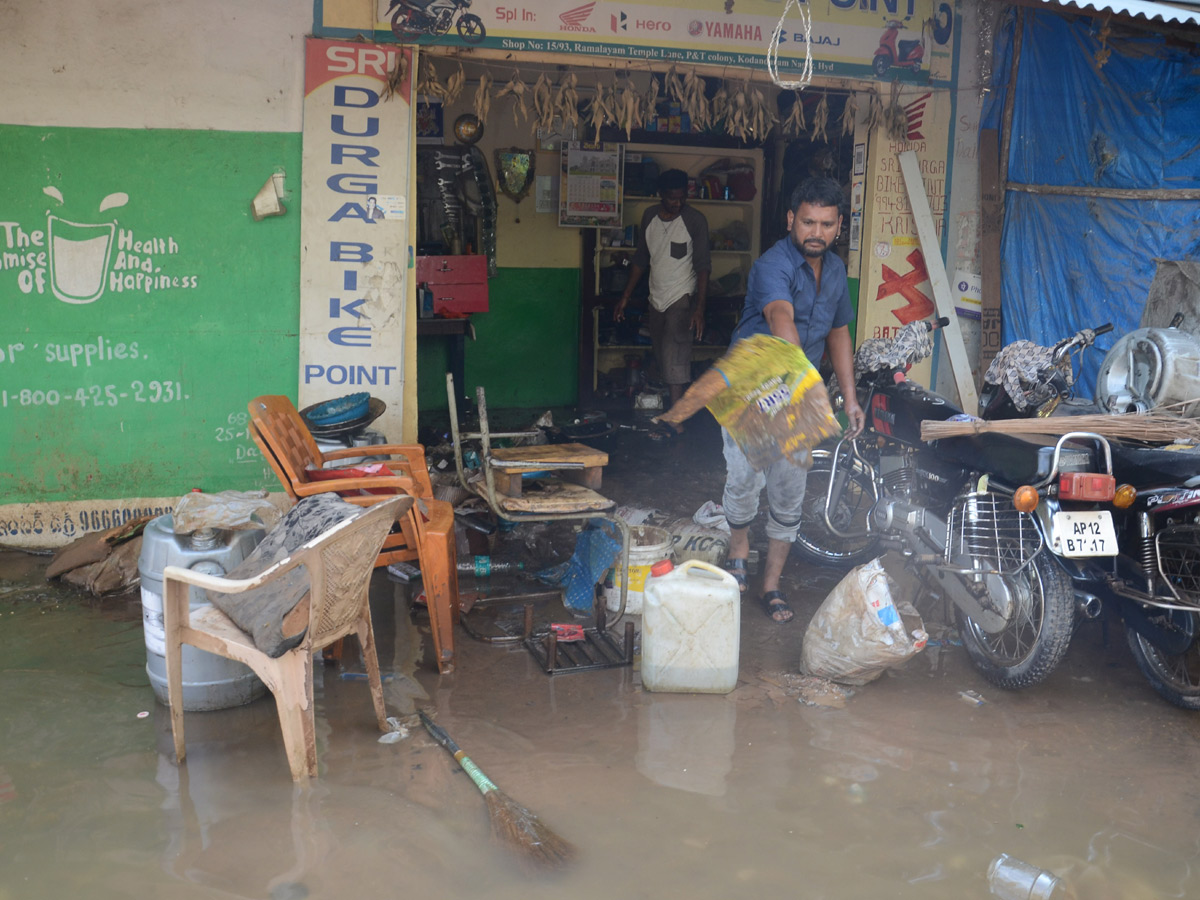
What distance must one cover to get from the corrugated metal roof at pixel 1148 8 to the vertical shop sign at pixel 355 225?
3594mm

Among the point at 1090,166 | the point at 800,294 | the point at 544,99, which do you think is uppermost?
the point at 544,99

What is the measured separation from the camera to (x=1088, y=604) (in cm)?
358

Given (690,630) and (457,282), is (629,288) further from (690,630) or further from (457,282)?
(690,630)

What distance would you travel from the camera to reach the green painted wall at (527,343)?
30.1ft

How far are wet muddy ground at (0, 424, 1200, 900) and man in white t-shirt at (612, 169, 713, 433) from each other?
470 cm

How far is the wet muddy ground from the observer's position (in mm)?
2670

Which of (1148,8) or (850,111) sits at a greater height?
(1148,8)

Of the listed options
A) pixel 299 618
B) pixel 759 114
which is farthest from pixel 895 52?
pixel 299 618

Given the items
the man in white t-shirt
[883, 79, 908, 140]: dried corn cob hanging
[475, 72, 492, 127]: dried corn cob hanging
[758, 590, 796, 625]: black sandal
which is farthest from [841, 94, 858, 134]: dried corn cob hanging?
[758, 590, 796, 625]: black sandal

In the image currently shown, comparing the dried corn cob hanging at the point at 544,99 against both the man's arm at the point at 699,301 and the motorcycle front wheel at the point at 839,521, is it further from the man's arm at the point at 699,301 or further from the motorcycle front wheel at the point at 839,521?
the man's arm at the point at 699,301

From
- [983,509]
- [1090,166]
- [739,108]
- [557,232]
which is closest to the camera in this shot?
[983,509]

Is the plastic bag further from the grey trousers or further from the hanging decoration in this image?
the hanging decoration

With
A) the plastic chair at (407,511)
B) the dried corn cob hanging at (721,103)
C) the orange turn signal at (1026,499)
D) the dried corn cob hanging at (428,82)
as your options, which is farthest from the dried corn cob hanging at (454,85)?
the orange turn signal at (1026,499)

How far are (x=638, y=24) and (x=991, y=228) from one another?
105 inches
